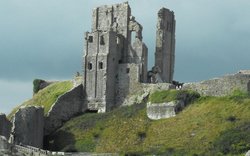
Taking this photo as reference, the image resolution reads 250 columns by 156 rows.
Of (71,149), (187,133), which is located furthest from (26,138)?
(187,133)

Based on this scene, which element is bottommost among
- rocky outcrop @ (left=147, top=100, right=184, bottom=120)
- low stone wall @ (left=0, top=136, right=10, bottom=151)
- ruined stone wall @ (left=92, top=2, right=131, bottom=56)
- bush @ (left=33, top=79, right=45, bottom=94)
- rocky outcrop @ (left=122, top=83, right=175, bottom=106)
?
low stone wall @ (left=0, top=136, right=10, bottom=151)

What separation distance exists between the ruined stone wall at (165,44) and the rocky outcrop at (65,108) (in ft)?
36.5

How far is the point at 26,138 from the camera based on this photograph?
271 ft

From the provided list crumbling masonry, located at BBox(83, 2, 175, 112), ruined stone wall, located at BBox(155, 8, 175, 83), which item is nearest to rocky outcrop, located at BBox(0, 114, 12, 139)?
crumbling masonry, located at BBox(83, 2, 175, 112)

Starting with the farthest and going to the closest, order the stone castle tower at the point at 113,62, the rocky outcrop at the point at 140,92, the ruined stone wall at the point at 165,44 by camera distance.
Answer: the ruined stone wall at the point at 165,44 < the stone castle tower at the point at 113,62 < the rocky outcrop at the point at 140,92

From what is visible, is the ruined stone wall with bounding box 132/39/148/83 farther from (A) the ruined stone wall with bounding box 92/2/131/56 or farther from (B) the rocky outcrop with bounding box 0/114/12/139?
(B) the rocky outcrop with bounding box 0/114/12/139

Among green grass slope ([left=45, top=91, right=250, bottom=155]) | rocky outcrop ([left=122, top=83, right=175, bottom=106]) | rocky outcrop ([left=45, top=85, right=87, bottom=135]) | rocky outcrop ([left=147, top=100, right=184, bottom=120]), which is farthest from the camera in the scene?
rocky outcrop ([left=45, top=85, right=87, bottom=135])

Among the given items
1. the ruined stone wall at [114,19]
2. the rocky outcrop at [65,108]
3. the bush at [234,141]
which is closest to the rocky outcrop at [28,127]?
the rocky outcrop at [65,108]

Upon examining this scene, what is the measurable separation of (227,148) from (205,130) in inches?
211

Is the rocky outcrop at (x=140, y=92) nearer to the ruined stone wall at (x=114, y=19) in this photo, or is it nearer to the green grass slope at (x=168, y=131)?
the green grass slope at (x=168, y=131)

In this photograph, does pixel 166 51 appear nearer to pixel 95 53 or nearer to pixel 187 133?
pixel 95 53

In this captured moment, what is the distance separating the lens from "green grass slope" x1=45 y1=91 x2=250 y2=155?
7106 cm

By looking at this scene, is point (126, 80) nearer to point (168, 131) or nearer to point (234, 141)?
point (168, 131)

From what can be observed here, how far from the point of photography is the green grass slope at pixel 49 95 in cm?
9578
